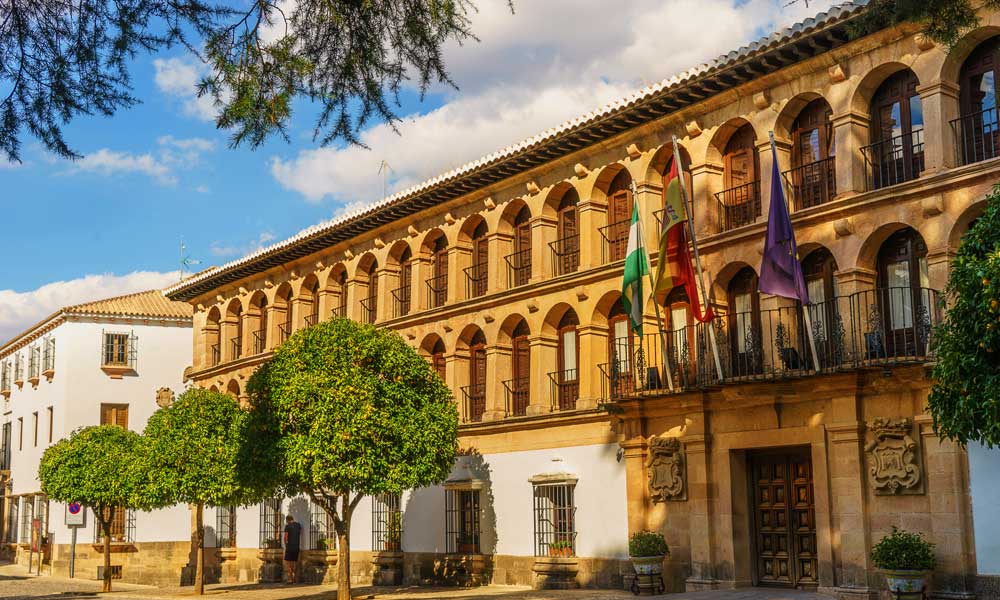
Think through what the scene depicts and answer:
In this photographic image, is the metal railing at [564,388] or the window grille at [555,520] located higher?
the metal railing at [564,388]

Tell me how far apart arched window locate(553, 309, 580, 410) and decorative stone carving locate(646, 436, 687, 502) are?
3523 millimetres

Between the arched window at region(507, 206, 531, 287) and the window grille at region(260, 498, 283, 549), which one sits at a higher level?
the arched window at region(507, 206, 531, 287)

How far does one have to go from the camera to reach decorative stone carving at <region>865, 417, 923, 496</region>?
19969 millimetres

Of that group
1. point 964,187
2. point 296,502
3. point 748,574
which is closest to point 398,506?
point 296,502

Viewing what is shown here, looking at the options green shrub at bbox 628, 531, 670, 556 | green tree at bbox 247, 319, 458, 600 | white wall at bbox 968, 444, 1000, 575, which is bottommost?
green shrub at bbox 628, 531, 670, 556

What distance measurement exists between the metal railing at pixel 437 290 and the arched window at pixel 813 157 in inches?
460

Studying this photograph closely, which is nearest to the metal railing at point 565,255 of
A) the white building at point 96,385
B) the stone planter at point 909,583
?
the stone planter at point 909,583

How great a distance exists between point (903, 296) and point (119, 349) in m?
35.6

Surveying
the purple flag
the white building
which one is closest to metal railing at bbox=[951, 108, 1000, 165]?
the purple flag

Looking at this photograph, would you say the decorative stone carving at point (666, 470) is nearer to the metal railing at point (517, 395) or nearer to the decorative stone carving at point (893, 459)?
the decorative stone carving at point (893, 459)

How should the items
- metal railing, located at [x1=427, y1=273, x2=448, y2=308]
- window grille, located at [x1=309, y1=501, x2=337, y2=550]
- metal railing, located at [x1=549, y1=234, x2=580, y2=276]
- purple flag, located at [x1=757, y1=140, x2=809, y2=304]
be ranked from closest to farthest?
purple flag, located at [x1=757, y1=140, x2=809, y2=304]
metal railing, located at [x1=549, y1=234, x2=580, y2=276]
metal railing, located at [x1=427, y1=273, x2=448, y2=308]
window grille, located at [x1=309, y1=501, x2=337, y2=550]

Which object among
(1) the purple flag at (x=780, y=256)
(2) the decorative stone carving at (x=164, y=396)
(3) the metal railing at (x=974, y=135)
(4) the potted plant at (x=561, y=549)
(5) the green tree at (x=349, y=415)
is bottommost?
(4) the potted plant at (x=561, y=549)

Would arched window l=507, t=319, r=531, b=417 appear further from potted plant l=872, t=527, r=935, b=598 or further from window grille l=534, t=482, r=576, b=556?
potted plant l=872, t=527, r=935, b=598

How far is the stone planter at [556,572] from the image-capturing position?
26219mm
